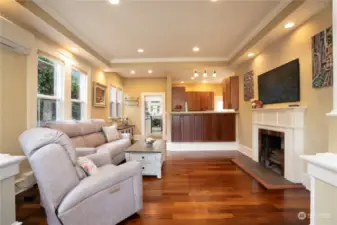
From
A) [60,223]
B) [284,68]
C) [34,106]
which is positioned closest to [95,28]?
[34,106]

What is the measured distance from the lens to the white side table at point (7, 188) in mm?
1457

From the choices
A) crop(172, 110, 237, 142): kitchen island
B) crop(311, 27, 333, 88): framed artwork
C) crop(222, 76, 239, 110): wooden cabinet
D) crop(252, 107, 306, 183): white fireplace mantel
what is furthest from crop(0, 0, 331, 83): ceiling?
crop(172, 110, 237, 142): kitchen island

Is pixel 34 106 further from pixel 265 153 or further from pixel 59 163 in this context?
pixel 265 153

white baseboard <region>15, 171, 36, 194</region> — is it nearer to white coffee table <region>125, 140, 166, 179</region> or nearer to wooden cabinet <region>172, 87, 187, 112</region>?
white coffee table <region>125, 140, 166, 179</region>

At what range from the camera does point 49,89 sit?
3.67 m

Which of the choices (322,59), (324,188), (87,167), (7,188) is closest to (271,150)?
(322,59)

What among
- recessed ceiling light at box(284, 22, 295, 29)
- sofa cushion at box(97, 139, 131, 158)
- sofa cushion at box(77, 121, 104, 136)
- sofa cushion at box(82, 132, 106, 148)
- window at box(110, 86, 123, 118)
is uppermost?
recessed ceiling light at box(284, 22, 295, 29)

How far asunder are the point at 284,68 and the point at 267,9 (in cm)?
107

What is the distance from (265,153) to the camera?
4.12 meters

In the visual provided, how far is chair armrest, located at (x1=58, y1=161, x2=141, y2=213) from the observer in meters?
1.56

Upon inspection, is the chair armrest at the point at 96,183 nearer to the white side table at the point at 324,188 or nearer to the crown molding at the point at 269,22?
the white side table at the point at 324,188

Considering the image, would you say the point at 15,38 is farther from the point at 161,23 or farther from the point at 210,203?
the point at 210,203

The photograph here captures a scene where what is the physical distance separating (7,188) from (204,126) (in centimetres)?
500

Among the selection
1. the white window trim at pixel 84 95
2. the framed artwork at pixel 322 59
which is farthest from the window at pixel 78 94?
the framed artwork at pixel 322 59
